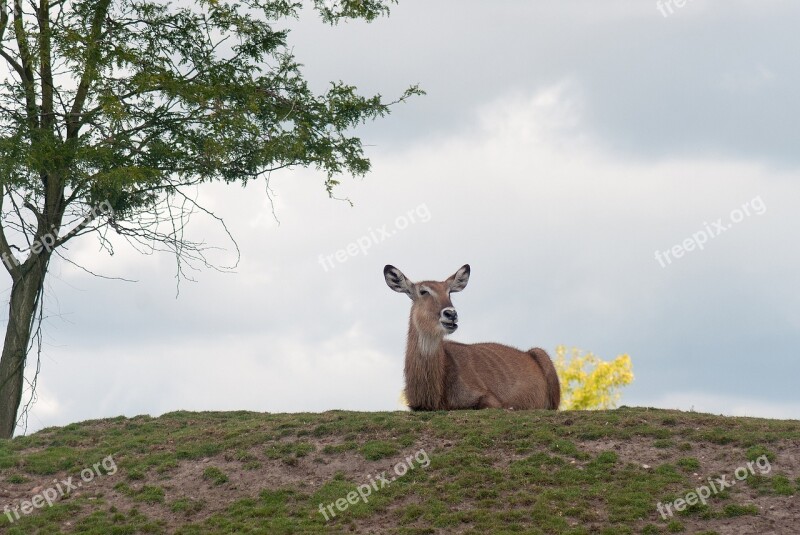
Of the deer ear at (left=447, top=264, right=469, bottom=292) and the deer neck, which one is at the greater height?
the deer ear at (left=447, top=264, right=469, bottom=292)

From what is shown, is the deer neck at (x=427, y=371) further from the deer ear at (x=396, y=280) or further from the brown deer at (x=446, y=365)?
the deer ear at (x=396, y=280)

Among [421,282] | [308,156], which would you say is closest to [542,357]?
[421,282]

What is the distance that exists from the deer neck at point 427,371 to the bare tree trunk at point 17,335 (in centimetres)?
1019

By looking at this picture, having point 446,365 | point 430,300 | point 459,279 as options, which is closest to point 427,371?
point 446,365

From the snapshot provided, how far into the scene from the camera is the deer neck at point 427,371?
19391 millimetres

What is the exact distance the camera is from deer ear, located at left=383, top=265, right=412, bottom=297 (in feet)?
65.3

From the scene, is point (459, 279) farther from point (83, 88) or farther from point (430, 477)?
point (83, 88)

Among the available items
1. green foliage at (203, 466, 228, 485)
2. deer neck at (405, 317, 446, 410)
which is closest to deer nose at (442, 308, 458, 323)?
deer neck at (405, 317, 446, 410)

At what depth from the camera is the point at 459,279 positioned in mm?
20453

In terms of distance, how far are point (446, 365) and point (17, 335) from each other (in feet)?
36.3

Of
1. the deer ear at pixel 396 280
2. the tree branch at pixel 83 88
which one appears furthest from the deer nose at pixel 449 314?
the tree branch at pixel 83 88

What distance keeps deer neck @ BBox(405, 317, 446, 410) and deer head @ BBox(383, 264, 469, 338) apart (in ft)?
0.52

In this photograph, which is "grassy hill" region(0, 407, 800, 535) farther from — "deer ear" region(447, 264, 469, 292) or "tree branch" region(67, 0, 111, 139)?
"tree branch" region(67, 0, 111, 139)

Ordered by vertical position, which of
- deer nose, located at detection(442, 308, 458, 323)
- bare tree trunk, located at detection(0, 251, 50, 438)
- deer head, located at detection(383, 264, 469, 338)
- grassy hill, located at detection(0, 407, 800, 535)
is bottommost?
grassy hill, located at detection(0, 407, 800, 535)
